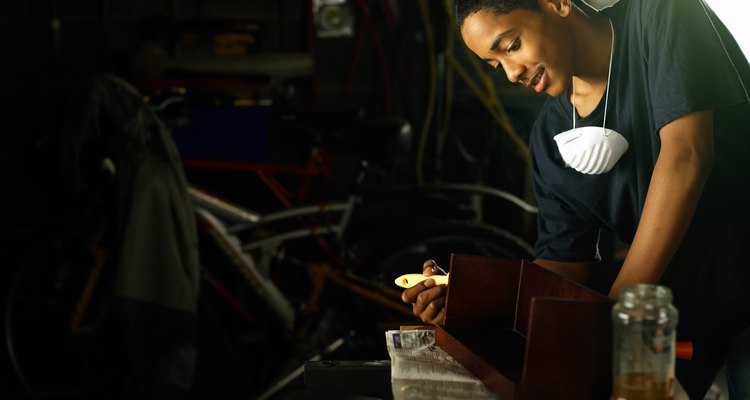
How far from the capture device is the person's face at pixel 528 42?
4.19 feet

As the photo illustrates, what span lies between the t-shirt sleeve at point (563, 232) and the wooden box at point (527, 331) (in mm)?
315

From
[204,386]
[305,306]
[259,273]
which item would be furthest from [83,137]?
[204,386]

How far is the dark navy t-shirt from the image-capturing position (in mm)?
1145

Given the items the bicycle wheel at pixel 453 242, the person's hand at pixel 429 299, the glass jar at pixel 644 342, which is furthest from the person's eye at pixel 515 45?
the bicycle wheel at pixel 453 242

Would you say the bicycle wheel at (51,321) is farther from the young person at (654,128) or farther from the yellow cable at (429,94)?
the young person at (654,128)

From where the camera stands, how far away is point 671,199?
3.67 ft

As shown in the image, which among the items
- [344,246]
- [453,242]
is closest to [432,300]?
[453,242]

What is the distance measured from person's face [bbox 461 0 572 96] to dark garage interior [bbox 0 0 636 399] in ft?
3.32

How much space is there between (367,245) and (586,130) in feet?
6.58

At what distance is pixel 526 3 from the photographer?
1.27 metres

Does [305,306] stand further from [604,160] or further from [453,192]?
[604,160]

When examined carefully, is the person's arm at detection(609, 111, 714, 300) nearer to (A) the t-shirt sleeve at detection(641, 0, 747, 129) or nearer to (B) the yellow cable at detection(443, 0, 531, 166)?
(A) the t-shirt sleeve at detection(641, 0, 747, 129)

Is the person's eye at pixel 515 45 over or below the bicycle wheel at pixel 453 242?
over

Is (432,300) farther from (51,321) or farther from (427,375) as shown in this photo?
(51,321)
